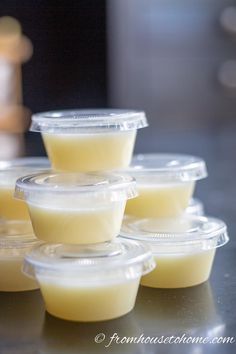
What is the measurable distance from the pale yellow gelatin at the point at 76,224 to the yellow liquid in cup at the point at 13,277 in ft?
0.32

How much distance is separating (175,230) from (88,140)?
223 mm

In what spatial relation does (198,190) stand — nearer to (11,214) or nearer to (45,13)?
(45,13)

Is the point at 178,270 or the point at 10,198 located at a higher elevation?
the point at 10,198

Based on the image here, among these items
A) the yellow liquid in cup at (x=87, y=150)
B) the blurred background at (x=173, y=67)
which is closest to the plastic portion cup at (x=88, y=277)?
the yellow liquid in cup at (x=87, y=150)

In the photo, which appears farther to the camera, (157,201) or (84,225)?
(157,201)

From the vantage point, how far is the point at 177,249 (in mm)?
995

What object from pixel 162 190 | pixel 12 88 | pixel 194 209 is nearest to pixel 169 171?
pixel 162 190

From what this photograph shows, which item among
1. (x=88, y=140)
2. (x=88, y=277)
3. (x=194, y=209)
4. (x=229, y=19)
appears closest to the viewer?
(x=88, y=277)

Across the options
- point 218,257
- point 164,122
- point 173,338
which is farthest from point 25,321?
point 164,122

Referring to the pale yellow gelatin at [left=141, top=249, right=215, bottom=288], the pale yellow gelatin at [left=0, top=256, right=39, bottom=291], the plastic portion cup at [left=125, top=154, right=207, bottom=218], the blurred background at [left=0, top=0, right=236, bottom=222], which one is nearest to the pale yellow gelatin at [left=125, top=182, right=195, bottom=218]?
the plastic portion cup at [left=125, top=154, right=207, bottom=218]

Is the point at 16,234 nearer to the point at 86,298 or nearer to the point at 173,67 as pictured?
the point at 86,298

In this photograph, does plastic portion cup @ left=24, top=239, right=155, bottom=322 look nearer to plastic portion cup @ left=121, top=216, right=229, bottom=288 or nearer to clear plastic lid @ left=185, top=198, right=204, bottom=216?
plastic portion cup @ left=121, top=216, right=229, bottom=288

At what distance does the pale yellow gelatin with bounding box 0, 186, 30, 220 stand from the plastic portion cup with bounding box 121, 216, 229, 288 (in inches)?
7.2

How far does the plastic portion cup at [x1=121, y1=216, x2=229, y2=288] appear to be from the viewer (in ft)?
3.26
